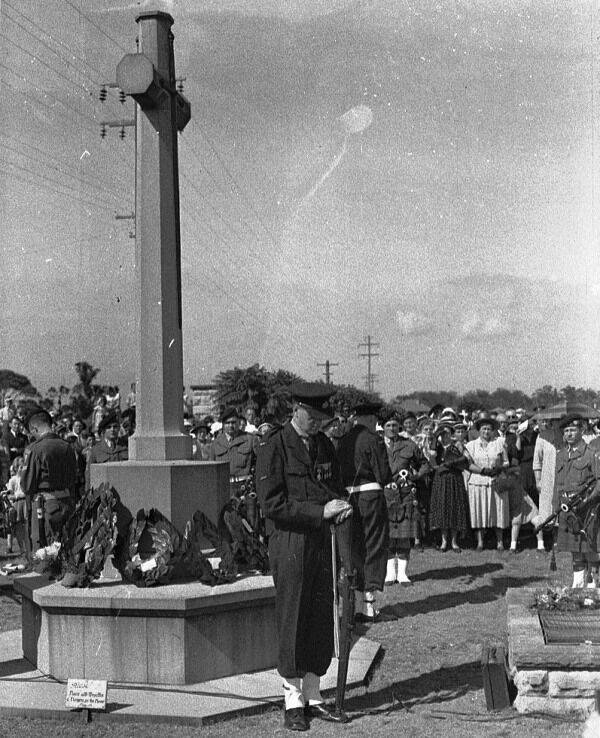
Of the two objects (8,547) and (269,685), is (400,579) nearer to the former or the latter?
(269,685)

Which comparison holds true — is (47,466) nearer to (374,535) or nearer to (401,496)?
(374,535)

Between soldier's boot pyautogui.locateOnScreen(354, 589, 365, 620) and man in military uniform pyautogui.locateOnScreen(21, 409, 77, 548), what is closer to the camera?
soldier's boot pyautogui.locateOnScreen(354, 589, 365, 620)

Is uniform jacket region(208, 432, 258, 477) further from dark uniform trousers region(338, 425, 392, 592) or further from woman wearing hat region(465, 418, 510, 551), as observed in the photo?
dark uniform trousers region(338, 425, 392, 592)

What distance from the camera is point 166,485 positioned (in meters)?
7.07

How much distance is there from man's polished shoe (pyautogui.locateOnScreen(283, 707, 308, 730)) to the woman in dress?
7317 mm

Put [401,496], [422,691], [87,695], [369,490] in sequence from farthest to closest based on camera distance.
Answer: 1. [401,496]
2. [369,490]
3. [422,691]
4. [87,695]

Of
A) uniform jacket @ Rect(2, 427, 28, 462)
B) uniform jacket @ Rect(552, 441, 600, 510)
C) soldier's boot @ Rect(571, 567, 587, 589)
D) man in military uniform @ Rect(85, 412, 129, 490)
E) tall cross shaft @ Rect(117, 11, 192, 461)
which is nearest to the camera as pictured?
tall cross shaft @ Rect(117, 11, 192, 461)

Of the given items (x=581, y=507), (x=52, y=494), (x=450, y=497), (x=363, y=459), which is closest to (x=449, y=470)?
(x=450, y=497)

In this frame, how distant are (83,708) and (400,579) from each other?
550 centimetres

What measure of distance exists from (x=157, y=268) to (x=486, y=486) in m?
6.84

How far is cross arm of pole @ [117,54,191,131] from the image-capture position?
729 centimetres

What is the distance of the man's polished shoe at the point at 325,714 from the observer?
5.70m

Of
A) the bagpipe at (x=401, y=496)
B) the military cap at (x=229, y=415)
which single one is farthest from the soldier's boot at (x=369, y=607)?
the military cap at (x=229, y=415)

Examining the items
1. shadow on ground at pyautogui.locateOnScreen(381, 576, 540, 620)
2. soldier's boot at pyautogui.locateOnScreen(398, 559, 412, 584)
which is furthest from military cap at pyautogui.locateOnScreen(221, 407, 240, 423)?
shadow on ground at pyautogui.locateOnScreen(381, 576, 540, 620)
